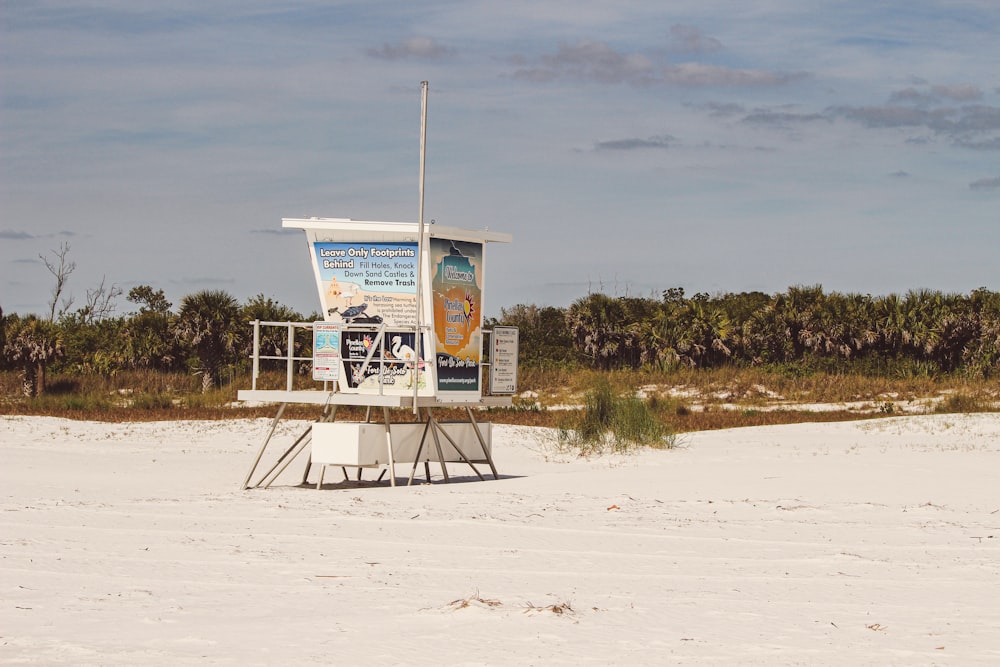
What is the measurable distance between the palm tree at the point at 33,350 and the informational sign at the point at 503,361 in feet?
95.4

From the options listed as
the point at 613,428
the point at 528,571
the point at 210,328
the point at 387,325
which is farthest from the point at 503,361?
the point at 210,328

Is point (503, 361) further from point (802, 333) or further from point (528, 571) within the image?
point (802, 333)

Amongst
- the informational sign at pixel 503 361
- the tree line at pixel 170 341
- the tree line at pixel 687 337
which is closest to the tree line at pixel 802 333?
the tree line at pixel 687 337

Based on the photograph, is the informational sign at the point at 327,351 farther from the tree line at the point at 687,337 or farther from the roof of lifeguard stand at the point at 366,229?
the tree line at the point at 687,337

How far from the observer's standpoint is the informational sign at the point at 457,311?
53.0 feet

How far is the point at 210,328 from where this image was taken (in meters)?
43.1

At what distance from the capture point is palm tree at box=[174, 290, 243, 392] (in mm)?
42969

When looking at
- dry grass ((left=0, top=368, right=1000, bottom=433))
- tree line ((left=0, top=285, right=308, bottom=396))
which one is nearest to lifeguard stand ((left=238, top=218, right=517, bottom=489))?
dry grass ((left=0, top=368, right=1000, bottom=433))

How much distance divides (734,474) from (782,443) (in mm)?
8231

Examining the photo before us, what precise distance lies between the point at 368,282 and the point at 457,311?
1.26m

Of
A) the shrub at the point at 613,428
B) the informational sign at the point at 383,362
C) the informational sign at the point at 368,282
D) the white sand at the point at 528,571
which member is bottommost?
the white sand at the point at 528,571

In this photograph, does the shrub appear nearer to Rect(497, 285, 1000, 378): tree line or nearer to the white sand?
the white sand

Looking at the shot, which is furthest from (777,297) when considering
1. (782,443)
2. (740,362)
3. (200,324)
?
(782,443)

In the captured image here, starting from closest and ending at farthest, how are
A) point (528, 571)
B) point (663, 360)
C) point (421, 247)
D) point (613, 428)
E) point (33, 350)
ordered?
point (528, 571) < point (421, 247) < point (613, 428) < point (33, 350) < point (663, 360)
